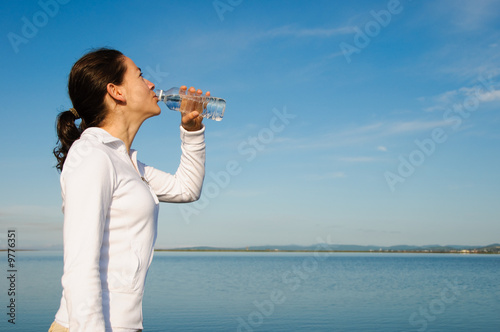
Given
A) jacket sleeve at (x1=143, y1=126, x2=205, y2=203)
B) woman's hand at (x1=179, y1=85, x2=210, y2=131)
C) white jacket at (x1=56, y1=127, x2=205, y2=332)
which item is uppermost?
woman's hand at (x1=179, y1=85, x2=210, y2=131)

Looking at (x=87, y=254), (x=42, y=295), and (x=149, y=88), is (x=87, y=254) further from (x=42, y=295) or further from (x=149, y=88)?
(x=42, y=295)

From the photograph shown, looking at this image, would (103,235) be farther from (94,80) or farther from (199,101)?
(199,101)

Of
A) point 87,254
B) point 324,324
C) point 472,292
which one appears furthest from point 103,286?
point 472,292

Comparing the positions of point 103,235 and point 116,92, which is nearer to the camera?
point 103,235

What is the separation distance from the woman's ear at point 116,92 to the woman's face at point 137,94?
0.6 inches

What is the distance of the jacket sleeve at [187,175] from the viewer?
2160 millimetres

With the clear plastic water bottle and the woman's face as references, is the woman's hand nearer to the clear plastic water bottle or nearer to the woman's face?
the clear plastic water bottle

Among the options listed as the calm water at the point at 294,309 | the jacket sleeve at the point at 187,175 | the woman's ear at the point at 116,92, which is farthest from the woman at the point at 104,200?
the calm water at the point at 294,309

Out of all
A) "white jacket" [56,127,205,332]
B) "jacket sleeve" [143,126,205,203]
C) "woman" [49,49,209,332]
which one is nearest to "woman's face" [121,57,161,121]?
"woman" [49,49,209,332]

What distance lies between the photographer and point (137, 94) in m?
1.80

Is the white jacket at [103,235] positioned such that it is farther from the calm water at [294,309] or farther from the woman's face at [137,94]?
the calm water at [294,309]

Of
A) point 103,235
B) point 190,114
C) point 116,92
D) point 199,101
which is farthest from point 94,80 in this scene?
point 199,101

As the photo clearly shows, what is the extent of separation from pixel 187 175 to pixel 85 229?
0.90m

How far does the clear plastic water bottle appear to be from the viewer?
2.38 metres
